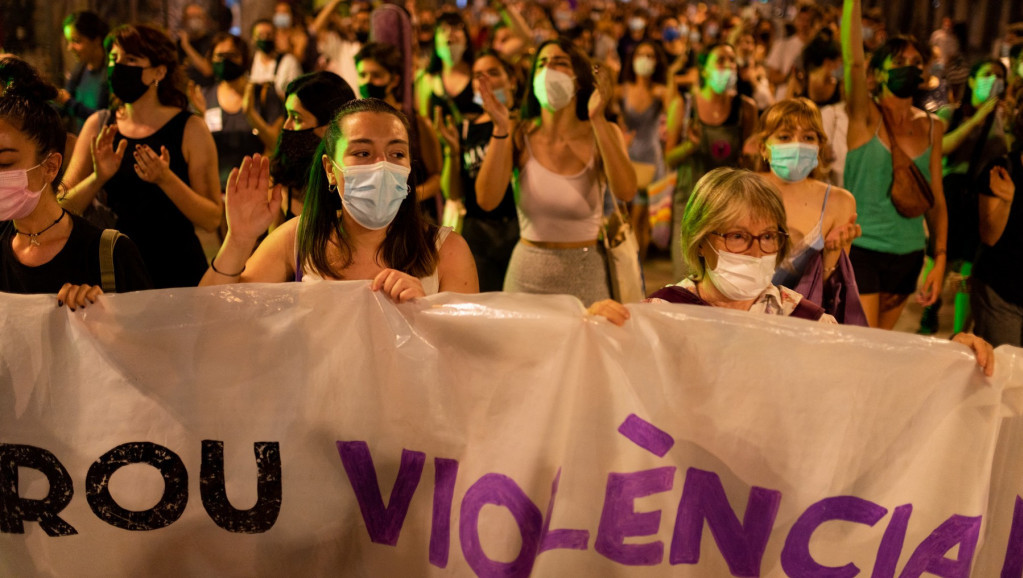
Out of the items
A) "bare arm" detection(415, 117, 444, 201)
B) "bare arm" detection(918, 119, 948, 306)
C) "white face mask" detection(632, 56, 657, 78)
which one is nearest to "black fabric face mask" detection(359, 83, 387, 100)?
"bare arm" detection(415, 117, 444, 201)

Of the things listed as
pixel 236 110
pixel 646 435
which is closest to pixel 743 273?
pixel 646 435

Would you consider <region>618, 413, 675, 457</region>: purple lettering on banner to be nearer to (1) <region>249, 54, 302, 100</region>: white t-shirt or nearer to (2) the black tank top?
(2) the black tank top

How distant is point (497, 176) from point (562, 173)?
29cm

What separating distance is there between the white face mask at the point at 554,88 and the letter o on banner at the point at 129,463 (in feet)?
7.88

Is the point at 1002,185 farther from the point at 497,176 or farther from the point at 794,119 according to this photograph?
the point at 497,176

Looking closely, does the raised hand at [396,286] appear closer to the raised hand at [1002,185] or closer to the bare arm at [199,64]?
the raised hand at [1002,185]

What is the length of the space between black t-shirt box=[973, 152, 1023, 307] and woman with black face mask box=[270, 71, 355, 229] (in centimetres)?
284

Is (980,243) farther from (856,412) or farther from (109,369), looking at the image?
(109,369)

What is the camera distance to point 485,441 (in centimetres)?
271

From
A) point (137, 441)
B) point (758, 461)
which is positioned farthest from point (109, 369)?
point (758, 461)


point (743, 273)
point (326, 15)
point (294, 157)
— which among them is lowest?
point (743, 273)

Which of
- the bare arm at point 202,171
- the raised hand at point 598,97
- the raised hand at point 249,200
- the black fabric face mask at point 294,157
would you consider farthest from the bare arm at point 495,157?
the raised hand at point 249,200

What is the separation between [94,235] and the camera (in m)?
3.03

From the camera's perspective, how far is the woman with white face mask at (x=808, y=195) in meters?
3.46
